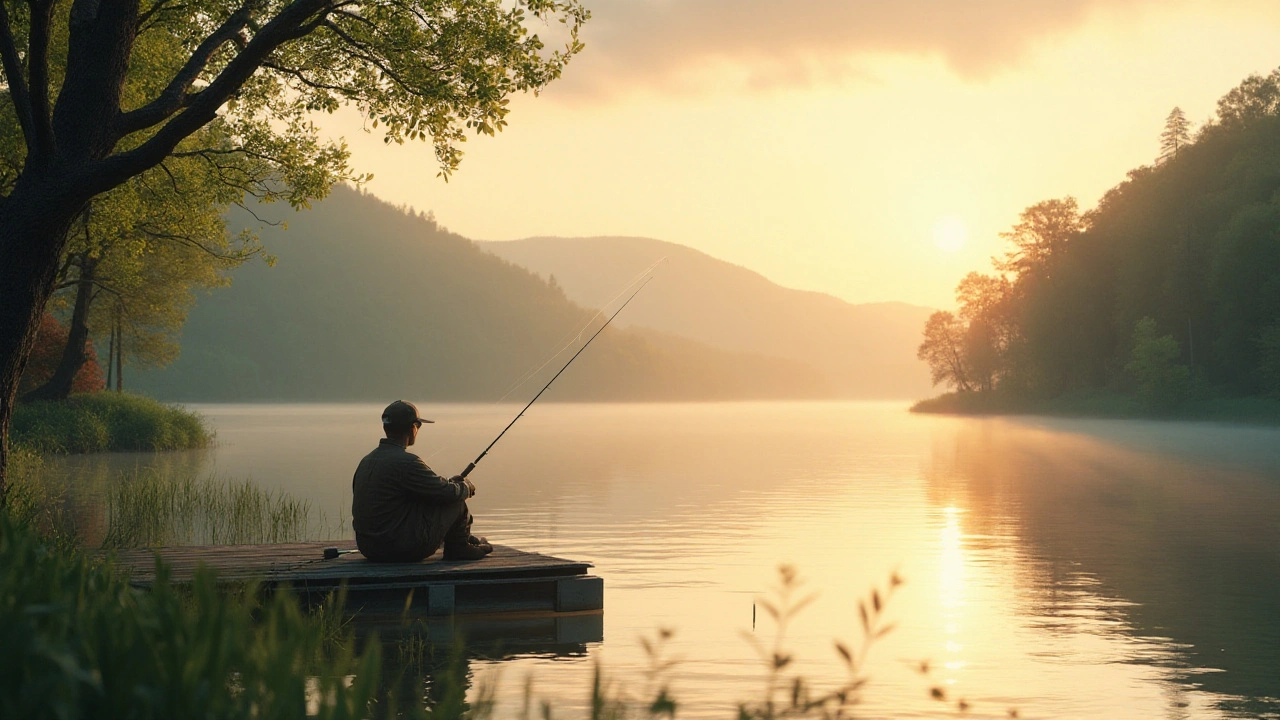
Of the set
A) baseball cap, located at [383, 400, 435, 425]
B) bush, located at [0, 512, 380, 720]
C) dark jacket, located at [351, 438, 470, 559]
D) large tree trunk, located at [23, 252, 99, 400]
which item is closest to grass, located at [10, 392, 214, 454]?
large tree trunk, located at [23, 252, 99, 400]

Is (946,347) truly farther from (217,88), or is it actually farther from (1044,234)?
(217,88)

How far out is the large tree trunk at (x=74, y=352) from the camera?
133 ft

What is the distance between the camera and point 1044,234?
9731 centimetres

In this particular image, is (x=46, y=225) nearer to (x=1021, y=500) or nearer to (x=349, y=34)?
(x=349, y=34)

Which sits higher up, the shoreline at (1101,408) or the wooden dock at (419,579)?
the shoreline at (1101,408)

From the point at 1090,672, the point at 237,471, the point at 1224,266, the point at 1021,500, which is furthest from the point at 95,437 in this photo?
the point at 1224,266

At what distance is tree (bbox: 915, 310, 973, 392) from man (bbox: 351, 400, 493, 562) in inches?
3878

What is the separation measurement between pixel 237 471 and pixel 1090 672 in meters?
28.7

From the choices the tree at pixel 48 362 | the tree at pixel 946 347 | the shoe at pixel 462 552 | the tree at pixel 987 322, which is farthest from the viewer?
the tree at pixel 946 347

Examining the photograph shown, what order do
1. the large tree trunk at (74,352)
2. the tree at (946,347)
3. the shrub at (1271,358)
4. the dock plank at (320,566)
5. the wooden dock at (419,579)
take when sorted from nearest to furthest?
the dock plank at (320,566)
the wooden dock at (419,579)
the large tree trunk at (74,352)
the shrub at (1271,358)
the tree at (946,347)

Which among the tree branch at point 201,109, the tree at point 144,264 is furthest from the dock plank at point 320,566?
the tree at point 144,264

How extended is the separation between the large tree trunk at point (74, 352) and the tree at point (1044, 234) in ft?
238

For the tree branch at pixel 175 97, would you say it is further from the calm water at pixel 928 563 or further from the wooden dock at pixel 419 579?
the calm water at pixel 928 563

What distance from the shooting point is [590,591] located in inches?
508
